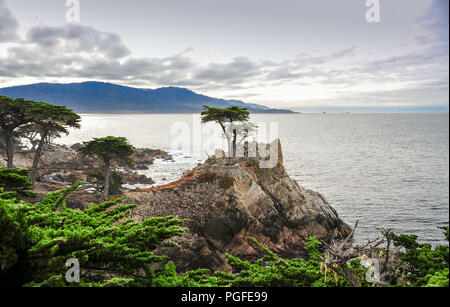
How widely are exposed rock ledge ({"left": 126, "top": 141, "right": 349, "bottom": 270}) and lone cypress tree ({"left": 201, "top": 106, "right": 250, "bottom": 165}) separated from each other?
198 cm

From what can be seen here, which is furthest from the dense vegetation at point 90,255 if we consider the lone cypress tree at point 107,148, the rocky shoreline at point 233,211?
the lone cypress tree at point 107,148

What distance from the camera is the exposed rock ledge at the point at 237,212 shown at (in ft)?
54.1

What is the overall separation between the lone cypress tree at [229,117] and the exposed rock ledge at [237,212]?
6.51ft

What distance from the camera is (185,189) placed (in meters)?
19.8

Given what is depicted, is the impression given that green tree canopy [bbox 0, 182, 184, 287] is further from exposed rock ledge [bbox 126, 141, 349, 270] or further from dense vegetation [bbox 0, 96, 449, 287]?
exposed rock ledge [bbox 126, 141, 349, 270]

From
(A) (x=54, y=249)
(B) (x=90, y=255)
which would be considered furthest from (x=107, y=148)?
(A) (x=54, y=249)

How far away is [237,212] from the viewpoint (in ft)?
62.0

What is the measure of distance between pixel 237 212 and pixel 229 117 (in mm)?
9914

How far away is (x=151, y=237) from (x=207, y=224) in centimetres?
1382

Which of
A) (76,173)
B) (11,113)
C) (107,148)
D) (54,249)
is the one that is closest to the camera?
(54,249)

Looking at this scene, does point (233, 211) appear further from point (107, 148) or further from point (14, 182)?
point (14, 182)

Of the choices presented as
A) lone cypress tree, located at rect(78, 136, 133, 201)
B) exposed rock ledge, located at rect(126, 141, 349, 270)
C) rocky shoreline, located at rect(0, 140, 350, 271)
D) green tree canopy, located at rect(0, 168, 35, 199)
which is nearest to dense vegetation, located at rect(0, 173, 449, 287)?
green tree canopy, located at rect(0, 168, 35, 199)
